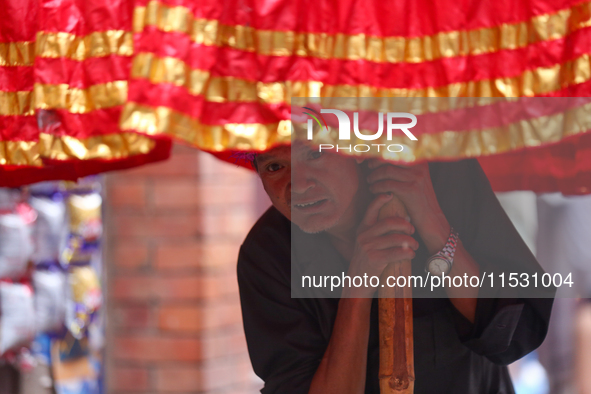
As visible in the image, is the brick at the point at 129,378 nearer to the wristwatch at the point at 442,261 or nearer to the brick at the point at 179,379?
the brick at the point at 179,379

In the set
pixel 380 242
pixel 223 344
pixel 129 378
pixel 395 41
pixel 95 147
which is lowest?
pixel 129 378

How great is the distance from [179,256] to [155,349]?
0.29m

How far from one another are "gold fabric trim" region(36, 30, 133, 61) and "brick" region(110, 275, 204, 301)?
3.79 ft

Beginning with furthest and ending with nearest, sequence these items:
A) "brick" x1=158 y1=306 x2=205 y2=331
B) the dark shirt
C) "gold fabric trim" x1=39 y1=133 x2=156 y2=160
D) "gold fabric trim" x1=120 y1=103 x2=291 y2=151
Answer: "brick" x1=158 y1=306 x2=205 y2=331 < the dark shirt < "gold fabric trim" x1=39 y1=133 x2=156 y2=160 < "gold fabric trim" x1=120 y1=103 x2=291 y2=151

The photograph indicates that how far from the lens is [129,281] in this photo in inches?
69.6

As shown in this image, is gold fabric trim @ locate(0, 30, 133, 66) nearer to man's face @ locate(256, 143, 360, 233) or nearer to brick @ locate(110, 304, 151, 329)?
man's face @ locate(256, 143, 360, 233)

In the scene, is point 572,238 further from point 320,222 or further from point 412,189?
point 320,222

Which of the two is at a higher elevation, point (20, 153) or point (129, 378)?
point (20, 153)

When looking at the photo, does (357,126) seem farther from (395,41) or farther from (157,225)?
(157,225)

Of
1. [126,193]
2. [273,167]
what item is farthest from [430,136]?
[126,193]

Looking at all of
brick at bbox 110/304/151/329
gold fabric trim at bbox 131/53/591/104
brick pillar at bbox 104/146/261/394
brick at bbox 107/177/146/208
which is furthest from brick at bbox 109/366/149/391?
gold fabric trim at bbox 131/53/591/104

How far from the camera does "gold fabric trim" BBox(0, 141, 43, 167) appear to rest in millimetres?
725

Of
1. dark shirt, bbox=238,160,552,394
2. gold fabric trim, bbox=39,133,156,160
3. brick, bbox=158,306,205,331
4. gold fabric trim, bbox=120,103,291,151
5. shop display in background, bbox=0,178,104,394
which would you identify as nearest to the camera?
gold fabric trim, bbox=120,103,291,151

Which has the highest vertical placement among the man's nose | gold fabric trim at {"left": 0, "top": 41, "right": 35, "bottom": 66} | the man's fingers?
gold fabric trim at {"left": 0, "top": 41, "right": 35, "bottom": 66}
